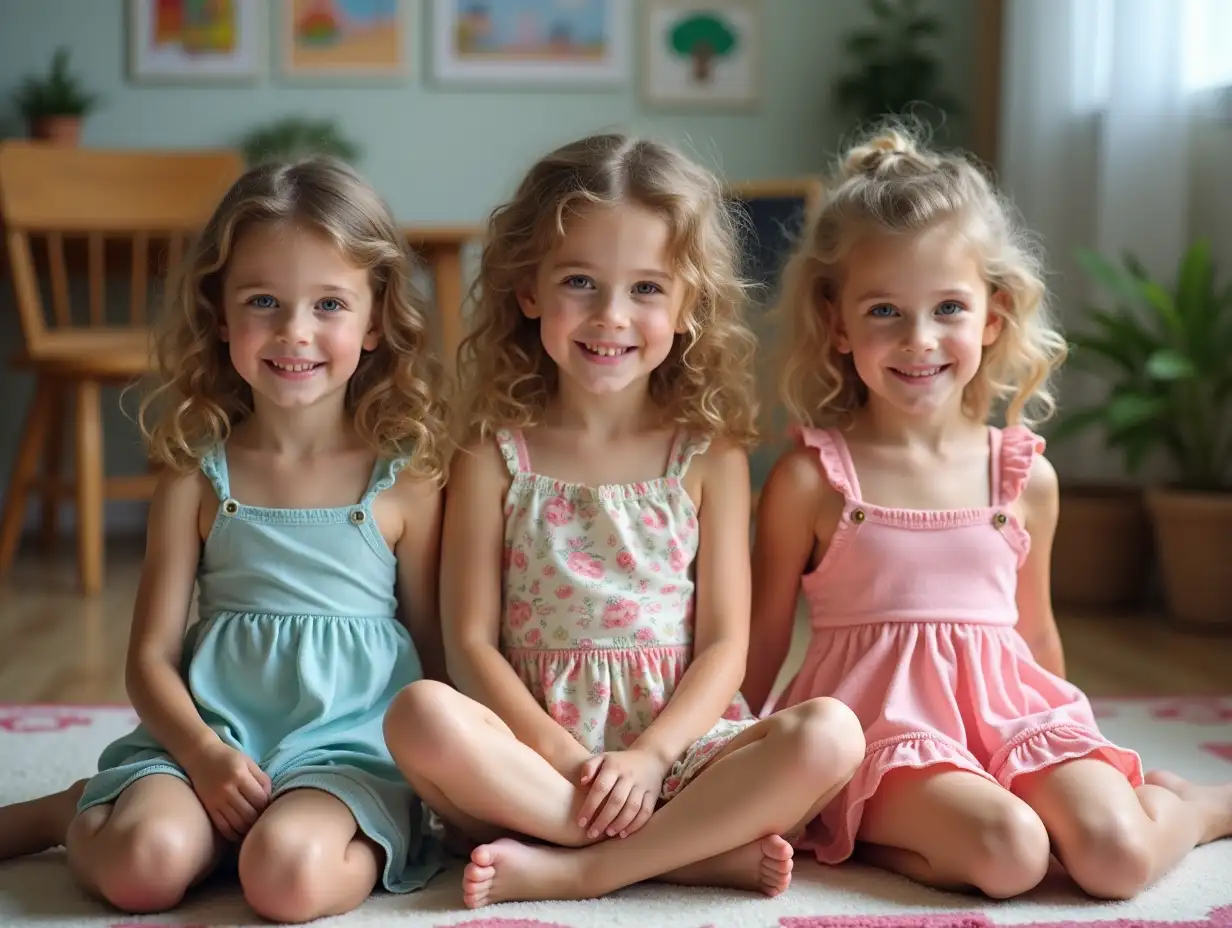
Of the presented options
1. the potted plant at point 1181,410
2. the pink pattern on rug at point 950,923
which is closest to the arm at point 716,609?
the pink pattern on rug at point 950,923

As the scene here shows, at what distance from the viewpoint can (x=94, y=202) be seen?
10.6ft

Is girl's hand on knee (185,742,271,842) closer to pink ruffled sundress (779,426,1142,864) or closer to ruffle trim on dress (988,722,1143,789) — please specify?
pink ruffled sundress (779,426,1142,864)

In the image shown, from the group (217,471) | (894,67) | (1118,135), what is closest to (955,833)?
(217,471)

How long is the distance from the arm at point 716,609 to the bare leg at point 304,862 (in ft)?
0.91

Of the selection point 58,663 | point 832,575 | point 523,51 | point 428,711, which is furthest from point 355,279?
point 523,51

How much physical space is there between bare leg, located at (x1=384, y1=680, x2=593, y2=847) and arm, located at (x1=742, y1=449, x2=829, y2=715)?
35 cm

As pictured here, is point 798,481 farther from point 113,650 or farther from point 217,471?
point 113,650

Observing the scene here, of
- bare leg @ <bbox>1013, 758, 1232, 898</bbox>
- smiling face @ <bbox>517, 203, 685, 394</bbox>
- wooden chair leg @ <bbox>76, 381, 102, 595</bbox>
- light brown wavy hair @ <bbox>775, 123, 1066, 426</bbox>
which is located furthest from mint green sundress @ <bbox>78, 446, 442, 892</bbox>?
wooden chair leg @ <bbox>76, 381, 102, 595</bbox>

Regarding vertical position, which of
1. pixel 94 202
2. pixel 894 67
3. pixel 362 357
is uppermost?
pixel 894 67

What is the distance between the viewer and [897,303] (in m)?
1.49

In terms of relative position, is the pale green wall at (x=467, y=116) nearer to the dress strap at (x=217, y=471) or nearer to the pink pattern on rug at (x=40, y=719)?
the pink pattern on rug at (x=40, y=719)

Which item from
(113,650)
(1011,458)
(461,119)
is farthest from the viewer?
(461,119)

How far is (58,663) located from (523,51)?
2112mm

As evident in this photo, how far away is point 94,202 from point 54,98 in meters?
0.45
